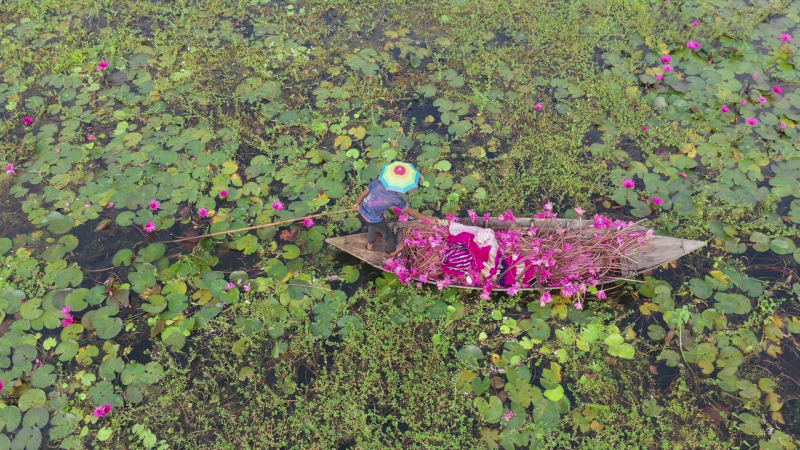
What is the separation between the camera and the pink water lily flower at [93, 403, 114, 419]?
4785 mm

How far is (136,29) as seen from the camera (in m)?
8.79

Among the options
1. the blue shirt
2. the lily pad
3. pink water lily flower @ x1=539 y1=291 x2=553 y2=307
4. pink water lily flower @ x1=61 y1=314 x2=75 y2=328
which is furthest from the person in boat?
the lily pad

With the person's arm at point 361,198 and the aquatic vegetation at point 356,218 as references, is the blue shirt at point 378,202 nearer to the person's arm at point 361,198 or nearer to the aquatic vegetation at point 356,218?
the person's arm at point 361,198

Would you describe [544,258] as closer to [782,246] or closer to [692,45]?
[782,246]

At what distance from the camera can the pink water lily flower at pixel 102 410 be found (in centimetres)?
479

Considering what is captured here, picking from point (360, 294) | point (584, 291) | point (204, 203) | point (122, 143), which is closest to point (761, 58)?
point (584, 291)

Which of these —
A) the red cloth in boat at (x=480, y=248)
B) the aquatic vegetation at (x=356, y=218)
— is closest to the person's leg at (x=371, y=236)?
the aquatic vegetation at (x=356, y=218)

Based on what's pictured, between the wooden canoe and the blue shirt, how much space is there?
0.50 meters

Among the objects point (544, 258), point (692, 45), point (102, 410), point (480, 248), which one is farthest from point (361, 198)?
point (692, 45)

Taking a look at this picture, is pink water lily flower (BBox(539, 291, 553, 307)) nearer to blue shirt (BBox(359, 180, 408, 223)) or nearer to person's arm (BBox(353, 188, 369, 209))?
blue shirt (BBox(359, 180, 408, 223))

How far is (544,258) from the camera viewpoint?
5.34 meters

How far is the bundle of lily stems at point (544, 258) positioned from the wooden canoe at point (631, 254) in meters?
0.06

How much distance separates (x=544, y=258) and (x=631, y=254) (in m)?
1.07

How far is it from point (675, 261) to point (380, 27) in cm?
651
